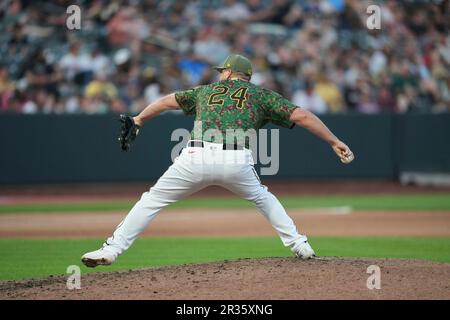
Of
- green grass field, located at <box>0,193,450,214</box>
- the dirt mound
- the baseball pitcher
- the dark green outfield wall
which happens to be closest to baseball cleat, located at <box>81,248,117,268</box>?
the baseball pitcher

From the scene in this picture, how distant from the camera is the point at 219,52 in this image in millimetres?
19188

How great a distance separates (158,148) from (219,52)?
104 inches

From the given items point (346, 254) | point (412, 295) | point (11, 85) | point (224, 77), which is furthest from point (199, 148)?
point (11, 85)

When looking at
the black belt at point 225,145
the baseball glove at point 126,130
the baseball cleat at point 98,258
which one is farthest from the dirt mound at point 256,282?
the baseball glove at point 126,130

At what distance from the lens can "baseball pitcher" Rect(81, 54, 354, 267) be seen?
6922 mm

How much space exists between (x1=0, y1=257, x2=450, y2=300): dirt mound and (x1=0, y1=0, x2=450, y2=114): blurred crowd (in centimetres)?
1140

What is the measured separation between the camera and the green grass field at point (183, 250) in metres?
9.16

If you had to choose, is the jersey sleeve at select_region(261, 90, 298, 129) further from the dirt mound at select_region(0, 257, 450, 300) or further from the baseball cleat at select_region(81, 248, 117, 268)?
the baseball cleat at select_region(81, 248, 117, 268)

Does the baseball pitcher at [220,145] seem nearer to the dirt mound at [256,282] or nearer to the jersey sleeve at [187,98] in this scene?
the jersey sleeve at [187,98]

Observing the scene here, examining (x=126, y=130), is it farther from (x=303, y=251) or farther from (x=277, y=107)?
(x=303, y=251)

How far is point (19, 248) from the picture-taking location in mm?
10734

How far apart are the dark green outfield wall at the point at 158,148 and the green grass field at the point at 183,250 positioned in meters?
7.27

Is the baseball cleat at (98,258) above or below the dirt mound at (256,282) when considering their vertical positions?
above

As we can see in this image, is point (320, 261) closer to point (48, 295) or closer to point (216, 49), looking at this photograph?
point (48, 295)
